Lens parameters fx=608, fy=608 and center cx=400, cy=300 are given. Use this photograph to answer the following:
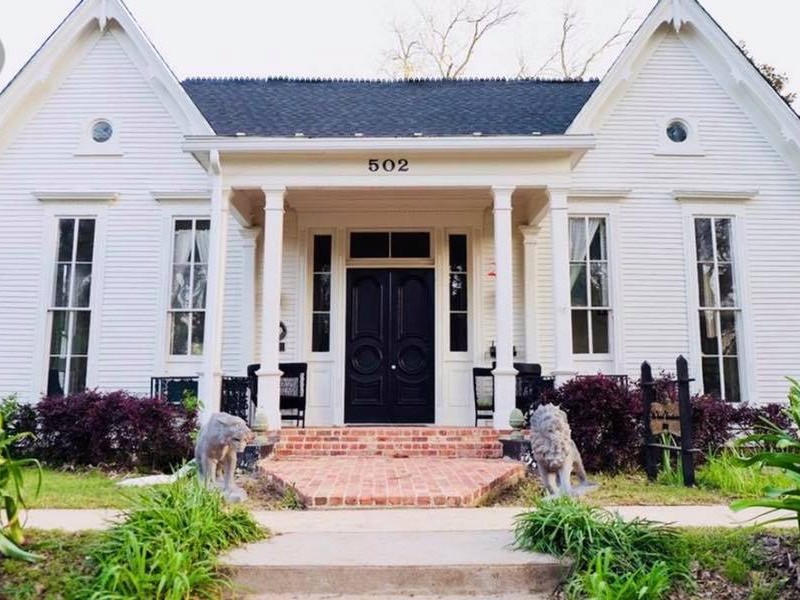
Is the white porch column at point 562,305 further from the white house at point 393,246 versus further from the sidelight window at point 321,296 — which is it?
the sidelight window at point 321,296

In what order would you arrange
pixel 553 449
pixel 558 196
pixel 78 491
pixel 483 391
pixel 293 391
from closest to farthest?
Result: pixel 553 449, pixel 78 491, pixel 558 196, pixel 293 391, pixel 483 391

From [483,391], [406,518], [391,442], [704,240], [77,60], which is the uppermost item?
[77,60]

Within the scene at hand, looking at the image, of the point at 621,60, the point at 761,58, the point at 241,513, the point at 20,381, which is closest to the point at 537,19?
the point at 761,58

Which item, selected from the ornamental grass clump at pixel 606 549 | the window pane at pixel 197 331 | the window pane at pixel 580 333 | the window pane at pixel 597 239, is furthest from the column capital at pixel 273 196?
the ornamental grass clump at pixel 606 549

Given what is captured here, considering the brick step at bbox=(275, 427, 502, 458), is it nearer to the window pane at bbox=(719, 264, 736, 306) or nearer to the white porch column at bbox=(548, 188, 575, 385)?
the white porch column at bbox=(548, 188, 575, 385)

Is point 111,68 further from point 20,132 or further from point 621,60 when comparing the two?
point 621,60

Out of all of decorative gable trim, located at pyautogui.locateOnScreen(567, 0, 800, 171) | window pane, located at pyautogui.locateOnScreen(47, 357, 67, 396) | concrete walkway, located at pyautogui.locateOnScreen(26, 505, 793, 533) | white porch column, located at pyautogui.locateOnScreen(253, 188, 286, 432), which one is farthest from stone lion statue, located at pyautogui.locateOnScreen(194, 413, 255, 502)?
decorative gable trim, located at pyautogui.locateOnScreen(567, 0, 800, 171)

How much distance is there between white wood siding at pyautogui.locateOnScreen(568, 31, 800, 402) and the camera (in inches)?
346

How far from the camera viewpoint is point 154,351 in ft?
28.7

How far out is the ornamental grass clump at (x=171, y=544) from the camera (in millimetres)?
2811

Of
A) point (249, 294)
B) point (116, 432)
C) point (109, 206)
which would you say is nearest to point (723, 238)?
point (249, 294)

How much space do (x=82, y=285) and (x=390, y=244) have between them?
4.57 meters

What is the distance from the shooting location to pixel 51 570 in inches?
120

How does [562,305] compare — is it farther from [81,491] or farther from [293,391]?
[81,491]
